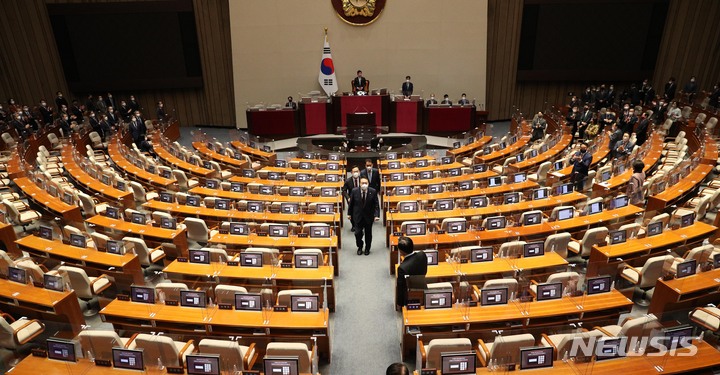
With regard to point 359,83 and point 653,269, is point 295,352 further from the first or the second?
point 359,83

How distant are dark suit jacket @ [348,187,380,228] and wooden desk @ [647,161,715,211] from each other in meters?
5.48

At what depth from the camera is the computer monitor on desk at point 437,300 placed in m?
6.05

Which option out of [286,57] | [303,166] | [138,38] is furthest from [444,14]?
[138,38]

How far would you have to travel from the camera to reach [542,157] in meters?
13.6

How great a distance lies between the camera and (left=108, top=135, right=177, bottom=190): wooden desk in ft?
39.2

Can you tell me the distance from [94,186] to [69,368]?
7497mm

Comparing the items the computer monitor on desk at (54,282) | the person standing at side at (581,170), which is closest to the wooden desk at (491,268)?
the person standing at side at (581,170)

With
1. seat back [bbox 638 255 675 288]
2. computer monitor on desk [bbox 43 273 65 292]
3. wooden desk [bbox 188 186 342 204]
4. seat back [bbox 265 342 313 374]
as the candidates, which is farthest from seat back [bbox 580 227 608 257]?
computer monitor on desk [bbox 43 273 65 292]

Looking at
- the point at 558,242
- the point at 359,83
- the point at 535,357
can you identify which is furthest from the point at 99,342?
the point at 359,83

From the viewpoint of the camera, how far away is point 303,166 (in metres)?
14.1

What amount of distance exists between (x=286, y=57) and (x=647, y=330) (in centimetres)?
1815

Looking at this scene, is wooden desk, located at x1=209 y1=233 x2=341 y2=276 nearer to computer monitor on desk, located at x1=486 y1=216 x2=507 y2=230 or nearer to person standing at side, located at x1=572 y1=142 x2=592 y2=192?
computer monitor on desk, located at x1=486 y1=216 x2=507 y2=230

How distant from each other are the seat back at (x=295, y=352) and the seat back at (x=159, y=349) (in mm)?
1101

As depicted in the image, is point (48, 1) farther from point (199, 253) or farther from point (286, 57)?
point (199, 253)
